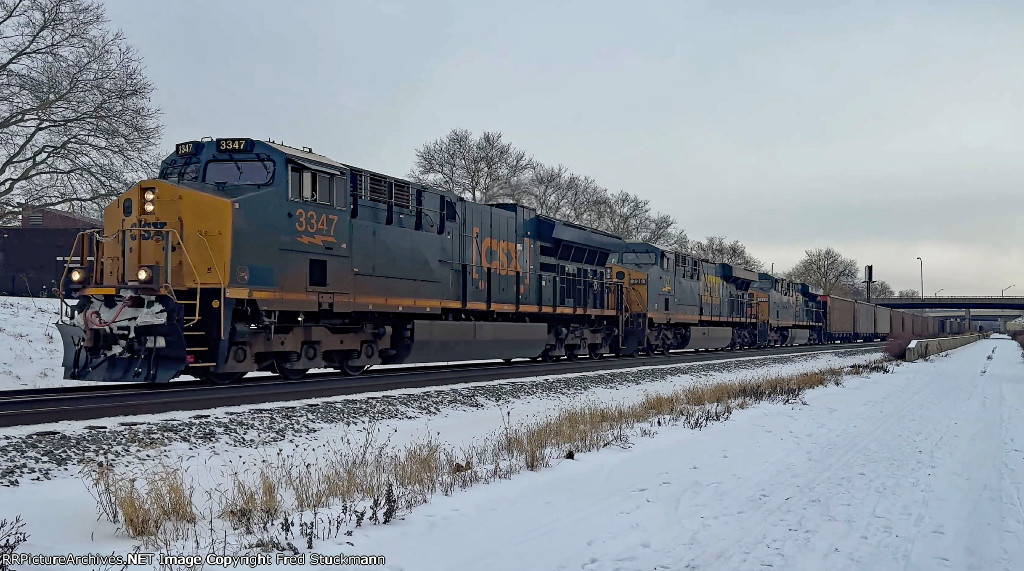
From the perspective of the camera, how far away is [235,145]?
13.0 meters

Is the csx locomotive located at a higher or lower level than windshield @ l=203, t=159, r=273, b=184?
lower

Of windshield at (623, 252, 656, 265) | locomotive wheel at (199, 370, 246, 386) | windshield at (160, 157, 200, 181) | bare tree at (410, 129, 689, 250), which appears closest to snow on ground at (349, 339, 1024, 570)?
locomotive wheel at (199, 370, 246, 386)

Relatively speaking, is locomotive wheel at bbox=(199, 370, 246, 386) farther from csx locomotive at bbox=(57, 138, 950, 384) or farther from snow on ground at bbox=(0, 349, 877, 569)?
snow on ground at bbox=(0, 349, 877, 569)

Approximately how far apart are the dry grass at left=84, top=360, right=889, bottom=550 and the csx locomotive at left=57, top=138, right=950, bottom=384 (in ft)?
12.9

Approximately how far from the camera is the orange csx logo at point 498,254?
18641 millimetres

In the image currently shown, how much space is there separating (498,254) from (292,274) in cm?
757

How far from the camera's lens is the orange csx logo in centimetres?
1864

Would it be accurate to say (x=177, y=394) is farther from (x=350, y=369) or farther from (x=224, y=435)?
(x=350, y=369)

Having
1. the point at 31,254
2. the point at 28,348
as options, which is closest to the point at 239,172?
the point at 28,348

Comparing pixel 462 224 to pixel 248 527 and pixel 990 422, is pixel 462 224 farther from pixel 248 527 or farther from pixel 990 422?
pixel 248 527

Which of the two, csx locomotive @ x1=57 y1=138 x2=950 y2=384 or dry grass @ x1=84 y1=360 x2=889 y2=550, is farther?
csx locomotive @ x1=57 y1=138 x2=950 y2=384

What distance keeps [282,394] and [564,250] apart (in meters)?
13.1

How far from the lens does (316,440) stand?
29.4ft

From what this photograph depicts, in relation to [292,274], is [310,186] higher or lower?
higher
